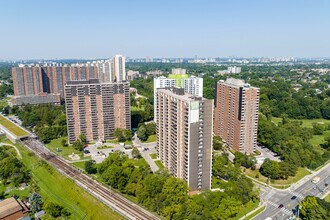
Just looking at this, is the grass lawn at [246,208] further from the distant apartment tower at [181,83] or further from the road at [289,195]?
the distant apartment tower at [181,83]

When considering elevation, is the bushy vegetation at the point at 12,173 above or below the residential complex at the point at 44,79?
below

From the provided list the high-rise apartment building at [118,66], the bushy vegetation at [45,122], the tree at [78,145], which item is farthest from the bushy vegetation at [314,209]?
the high-rise apartment building at [118,66]

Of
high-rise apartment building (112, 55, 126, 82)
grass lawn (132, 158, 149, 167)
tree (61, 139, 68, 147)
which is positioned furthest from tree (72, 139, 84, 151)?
high-rise apartment building (112, 55, 126, 82)

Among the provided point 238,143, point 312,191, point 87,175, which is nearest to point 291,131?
point 238,143

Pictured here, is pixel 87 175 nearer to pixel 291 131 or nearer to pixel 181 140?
pixel 181 140

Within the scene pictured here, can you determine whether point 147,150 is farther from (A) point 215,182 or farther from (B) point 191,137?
(B) point 191,137

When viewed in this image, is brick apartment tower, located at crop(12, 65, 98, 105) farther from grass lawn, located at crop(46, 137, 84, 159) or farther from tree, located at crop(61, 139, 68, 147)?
tree, located at crop(61, 139, 68, 147)
